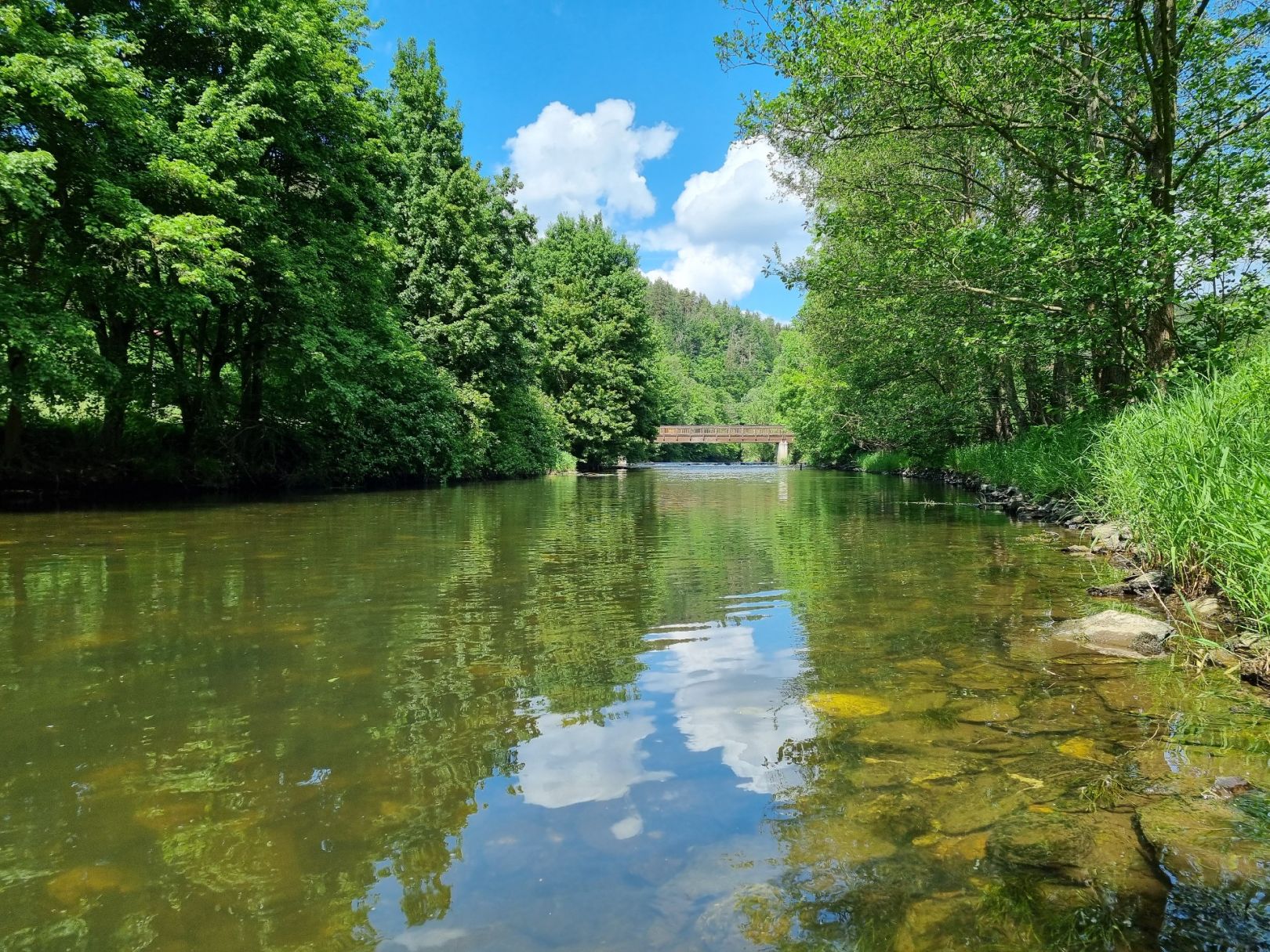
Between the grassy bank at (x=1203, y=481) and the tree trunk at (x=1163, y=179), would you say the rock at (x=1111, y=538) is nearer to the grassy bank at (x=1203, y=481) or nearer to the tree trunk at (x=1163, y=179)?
the grassy bank at (x=1203, y=481)

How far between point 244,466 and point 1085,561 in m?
21.7

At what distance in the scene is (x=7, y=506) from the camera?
15375 mm

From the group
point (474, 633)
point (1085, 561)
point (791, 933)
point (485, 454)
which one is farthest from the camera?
point (485, 454)

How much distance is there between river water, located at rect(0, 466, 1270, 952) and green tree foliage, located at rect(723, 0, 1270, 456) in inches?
233

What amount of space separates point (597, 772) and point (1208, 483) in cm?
578

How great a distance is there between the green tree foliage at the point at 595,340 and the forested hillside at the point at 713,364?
27454 millimetres

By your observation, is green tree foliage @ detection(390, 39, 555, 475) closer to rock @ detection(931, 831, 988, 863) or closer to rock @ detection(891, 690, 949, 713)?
rock @ detection(891, 690, 949, 713)

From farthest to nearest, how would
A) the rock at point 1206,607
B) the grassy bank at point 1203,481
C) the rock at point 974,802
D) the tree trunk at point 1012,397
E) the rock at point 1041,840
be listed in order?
the tree trunk at point 1012,397
the rock at point 1206,607
the grassy bank at point 1203,481
the rock at point 974,802
the rock at point 1041,840

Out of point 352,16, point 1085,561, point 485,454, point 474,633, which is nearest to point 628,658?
point 474,633

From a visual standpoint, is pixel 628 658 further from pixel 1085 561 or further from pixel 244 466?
pixel 244 466

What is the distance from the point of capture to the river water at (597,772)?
2391mm

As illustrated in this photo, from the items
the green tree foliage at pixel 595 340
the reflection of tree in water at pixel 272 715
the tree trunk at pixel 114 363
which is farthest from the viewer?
the green tree foliage at pixel 595 340

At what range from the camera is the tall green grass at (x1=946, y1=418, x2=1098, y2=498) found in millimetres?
13422

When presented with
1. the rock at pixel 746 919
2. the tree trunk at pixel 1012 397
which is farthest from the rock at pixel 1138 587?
the tree trunk at pixel 1012 397
